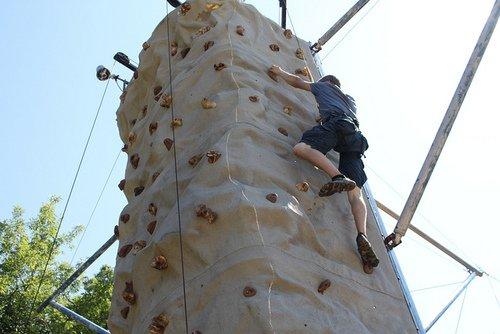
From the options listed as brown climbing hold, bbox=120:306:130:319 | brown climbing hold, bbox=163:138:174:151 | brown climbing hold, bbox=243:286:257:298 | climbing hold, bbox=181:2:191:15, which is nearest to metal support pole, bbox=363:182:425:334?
brown climbing hold, bbox=243:286:257:298

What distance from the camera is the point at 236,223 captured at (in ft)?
10.8

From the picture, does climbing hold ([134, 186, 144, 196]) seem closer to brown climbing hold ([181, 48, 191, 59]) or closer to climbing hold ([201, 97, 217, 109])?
climbing hold ([201, 97, 217, 109])

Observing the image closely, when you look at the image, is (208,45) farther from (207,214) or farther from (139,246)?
(207,214)

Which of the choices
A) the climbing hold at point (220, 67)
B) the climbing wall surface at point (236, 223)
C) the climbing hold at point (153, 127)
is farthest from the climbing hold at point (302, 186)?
the climbing hold at point (153, 127)

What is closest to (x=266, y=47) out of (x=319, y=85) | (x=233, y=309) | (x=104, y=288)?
(x=319, y=85)

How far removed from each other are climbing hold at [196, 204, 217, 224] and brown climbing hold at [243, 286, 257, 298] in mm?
533

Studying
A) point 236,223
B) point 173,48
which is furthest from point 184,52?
point 236,223

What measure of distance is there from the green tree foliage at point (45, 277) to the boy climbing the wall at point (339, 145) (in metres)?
8.83

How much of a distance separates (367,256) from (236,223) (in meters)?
0.80

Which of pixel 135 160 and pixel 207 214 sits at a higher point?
pixel 135 160

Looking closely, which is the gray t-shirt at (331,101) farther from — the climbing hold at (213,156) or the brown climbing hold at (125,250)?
the brown climbing hold at (125,250)

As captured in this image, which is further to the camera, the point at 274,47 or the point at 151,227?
the point at 274,47

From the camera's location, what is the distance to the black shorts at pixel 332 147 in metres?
4.16

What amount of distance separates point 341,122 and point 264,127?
54cm
